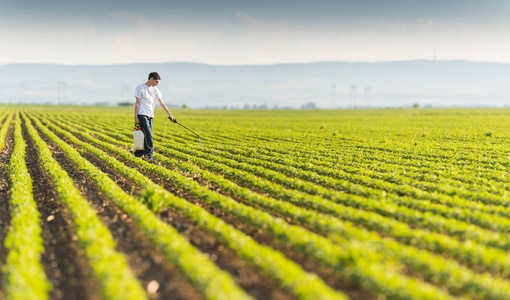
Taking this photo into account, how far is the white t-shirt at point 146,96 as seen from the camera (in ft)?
48.4

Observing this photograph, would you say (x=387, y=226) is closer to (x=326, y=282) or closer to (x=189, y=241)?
(x=326, y=282)

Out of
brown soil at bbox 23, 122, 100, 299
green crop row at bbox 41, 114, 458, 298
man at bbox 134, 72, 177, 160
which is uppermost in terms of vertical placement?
man at bbox 134, 72, 177, 160

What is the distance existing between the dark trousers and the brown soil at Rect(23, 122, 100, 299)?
4.71 metres

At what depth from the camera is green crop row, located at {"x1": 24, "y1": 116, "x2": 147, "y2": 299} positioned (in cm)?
520

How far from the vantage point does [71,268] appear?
6.40 m

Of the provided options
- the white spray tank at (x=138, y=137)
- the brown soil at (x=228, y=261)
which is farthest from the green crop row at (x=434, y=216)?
the white spray tank at (x=138, y=137)

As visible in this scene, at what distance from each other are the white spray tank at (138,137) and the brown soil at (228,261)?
6.37 meters

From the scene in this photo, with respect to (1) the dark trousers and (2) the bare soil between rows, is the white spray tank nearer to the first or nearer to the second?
(1) the dark trousers

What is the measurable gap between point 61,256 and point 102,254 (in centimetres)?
114

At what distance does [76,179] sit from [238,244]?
8363 mm

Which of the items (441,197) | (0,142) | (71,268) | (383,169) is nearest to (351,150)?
(383,169)

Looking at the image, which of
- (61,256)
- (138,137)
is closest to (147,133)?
(138,137)

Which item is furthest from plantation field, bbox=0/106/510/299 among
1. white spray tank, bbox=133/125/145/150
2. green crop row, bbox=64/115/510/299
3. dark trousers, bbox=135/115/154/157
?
dark trousers, bbox=135/115/154/157

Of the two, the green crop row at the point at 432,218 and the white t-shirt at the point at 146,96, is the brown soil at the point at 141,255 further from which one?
the green crop row at the point at 432,218
